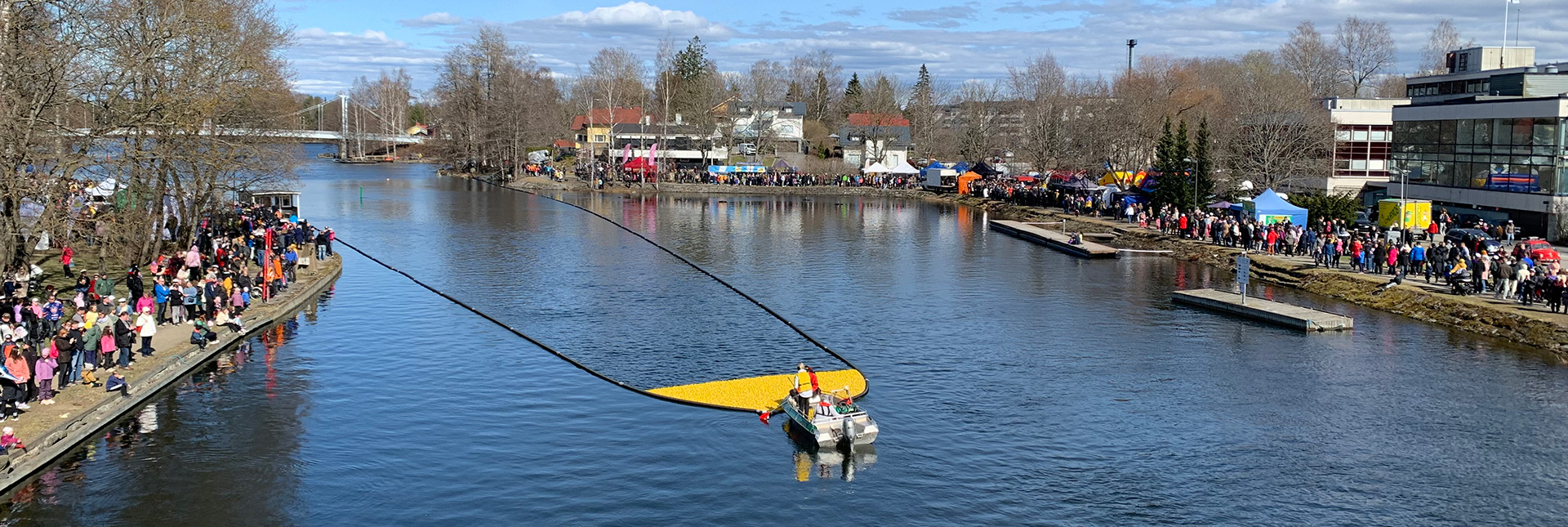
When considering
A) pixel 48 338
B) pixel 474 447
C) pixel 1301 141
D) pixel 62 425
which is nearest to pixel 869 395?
pixel 474 447

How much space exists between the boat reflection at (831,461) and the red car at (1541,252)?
93.2ft

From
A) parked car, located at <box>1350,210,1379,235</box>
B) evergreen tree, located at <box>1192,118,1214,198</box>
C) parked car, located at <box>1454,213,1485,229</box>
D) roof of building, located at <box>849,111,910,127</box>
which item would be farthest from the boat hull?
roof of building, located at <box>849,111,910,127</box>

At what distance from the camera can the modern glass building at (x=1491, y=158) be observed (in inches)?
1965

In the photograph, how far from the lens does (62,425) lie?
73.7 feet

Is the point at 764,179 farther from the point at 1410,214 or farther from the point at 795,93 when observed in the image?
the point at 1410,214

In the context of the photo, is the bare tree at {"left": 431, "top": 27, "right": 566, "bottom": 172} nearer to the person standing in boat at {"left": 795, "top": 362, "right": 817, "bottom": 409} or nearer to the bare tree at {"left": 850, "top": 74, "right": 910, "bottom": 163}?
the bare tree at {"left": 850, "top": 74, "right": 910, "bottom": 163}

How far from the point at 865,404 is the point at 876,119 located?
109 m

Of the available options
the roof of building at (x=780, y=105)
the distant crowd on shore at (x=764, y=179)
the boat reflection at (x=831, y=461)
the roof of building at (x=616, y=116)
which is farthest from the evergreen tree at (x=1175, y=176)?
the roof of building at (x=616, y=116)

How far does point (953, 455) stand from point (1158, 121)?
244 ft

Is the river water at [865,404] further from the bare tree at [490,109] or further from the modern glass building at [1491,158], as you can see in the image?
the bare tree at [490,109]

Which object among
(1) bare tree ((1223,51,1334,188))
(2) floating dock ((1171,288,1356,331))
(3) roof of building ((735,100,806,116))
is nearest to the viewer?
(2) floating dock ((1171,288,1356,331))

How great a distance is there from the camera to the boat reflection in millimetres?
22719

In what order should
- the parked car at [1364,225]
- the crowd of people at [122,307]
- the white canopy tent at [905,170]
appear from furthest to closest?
the white canopy tent at [905,170]
the parked car at [1364,225]
the crowd of people at [122,307]

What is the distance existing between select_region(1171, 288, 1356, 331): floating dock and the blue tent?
471 inches
